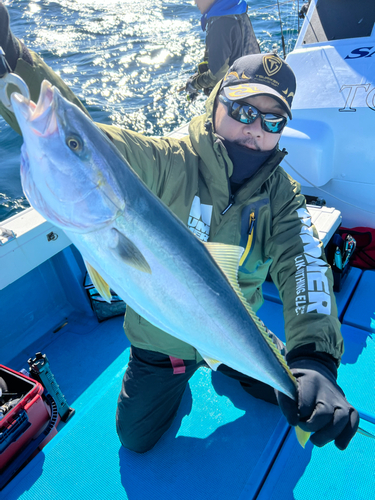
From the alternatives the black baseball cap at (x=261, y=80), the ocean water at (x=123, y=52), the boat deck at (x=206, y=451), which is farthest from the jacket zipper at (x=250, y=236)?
the ocean water at (x=123, y=52)

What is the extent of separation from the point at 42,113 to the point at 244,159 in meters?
1.34

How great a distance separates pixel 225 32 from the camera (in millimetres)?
4238

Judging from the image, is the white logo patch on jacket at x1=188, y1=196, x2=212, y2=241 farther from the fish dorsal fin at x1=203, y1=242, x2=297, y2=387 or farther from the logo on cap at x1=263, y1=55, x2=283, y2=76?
the logo on cap at x1=263, y1=55, x2=283, y2=76

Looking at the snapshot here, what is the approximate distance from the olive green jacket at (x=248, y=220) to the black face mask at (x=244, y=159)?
0.06 m

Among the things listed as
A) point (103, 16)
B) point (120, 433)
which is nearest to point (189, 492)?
point (120, 433)

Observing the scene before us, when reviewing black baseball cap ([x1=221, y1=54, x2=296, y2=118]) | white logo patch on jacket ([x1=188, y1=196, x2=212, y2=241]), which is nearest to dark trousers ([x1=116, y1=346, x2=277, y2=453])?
white logo patch on jacket ([x1=188, y1=196, x2=212, y2=241])

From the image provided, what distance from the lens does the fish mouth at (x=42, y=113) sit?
1.10 metres

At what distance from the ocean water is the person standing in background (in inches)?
84.0

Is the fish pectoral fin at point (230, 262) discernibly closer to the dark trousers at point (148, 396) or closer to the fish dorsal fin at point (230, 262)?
the fish dorsal fin at point (230, 262)

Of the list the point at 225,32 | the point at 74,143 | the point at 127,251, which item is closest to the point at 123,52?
the point at 225,32

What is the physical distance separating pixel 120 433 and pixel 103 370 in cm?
83

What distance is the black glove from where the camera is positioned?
1587 millimetres

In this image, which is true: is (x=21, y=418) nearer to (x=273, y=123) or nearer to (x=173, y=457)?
(x=173, y=457)

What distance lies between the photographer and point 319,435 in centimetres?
167
